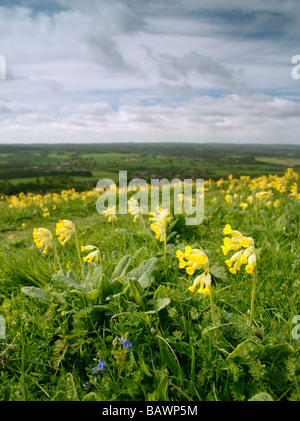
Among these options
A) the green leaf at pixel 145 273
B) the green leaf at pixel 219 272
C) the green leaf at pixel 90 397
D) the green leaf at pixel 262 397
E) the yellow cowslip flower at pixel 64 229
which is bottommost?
the green leaf at pixel 90 397

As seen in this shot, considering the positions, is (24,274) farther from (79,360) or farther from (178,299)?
(178,299)

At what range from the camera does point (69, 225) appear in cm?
241

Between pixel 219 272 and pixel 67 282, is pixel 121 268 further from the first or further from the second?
pixel 219 272

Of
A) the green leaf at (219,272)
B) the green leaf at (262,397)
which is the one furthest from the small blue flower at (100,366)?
the green leaf at (219,272)

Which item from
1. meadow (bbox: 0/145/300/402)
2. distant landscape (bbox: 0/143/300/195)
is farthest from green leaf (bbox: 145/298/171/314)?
distant landscape (bbox: 0/143/300/195)

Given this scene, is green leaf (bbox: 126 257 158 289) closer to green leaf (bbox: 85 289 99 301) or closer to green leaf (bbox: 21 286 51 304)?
green leaf (bbox: 85 289 99 301)

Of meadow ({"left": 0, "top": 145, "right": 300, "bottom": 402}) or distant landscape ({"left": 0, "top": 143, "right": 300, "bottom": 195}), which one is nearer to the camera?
meadow ({"left": 0, "top": 145, "right": 300, "bottom": 402})

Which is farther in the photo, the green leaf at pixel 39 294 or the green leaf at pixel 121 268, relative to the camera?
the green leaf at pixel 121 268

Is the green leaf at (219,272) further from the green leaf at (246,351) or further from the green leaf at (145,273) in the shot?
the green leaf at (246,351)

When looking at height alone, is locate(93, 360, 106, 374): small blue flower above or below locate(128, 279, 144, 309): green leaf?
below

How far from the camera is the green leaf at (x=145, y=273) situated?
8.31 ft

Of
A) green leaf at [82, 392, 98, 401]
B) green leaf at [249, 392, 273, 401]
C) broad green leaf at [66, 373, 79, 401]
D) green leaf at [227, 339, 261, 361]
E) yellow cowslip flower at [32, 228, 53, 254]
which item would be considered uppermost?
yellow cowslip flower at [32, 228, 53, 254]

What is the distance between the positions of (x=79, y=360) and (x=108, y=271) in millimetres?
947

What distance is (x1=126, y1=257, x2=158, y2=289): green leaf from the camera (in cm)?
253
